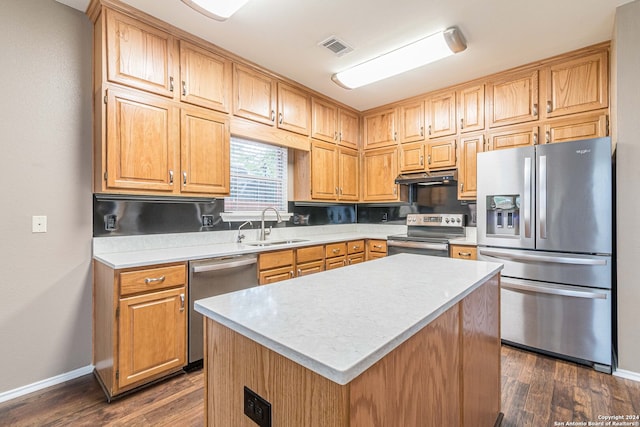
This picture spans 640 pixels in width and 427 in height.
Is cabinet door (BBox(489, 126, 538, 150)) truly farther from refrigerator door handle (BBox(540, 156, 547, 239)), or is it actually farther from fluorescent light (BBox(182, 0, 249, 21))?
fluorescent light (BBox(182, 0, 249, 21))

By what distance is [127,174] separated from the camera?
2141mm

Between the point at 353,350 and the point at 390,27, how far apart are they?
2456 millimetres

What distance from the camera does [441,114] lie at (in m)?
3.54

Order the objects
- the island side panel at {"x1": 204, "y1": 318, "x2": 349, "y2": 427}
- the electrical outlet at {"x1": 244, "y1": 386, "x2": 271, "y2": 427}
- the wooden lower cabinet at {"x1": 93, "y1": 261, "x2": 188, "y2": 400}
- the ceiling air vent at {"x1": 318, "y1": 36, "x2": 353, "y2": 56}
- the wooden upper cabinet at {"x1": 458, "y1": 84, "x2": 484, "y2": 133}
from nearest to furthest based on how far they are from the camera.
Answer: the island side panel at {"x1": 204, "y1": 318, "x2": 349, "y2": 427} < the electrical outlet at {"x1": 244, "y1": 386, "x2": 271, "y2": 427} < the wooden lower cabinet at {"x1": 93, "y1": 261, "x2": 188, "y2": 400} < the ceiling air vent at {"x1": 318, "y1": 36, "x2": 353, "y2": 56} < the wooden upper cabinet at {"x1": 458, "y1": 84, "x2": 484, "y2": 133}

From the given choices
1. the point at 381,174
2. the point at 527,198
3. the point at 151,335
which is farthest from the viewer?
the point at 381,174

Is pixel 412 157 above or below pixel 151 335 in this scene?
above

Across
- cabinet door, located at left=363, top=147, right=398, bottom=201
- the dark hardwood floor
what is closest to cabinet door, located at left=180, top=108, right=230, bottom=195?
the dark hardwood floor

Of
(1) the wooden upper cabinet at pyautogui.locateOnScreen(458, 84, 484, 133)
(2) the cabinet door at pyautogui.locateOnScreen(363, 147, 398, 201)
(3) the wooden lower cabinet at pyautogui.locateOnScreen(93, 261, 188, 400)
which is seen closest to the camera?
(3) the wooden lower cabinet at pyautogui.locateOnScreen(93, 261, 188, 400)

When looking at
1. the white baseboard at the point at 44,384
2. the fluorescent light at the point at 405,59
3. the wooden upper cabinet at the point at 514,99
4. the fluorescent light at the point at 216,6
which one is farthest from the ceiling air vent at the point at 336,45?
the white baseboard at the point at 44,384

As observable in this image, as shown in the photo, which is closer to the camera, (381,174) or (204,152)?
(204,152)

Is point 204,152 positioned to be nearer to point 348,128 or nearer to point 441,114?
point 348,128

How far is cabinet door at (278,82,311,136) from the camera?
10.6 ft

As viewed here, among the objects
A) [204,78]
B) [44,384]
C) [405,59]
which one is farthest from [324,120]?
[44,384]

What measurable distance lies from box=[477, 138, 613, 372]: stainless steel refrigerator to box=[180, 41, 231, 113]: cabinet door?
2.41m
